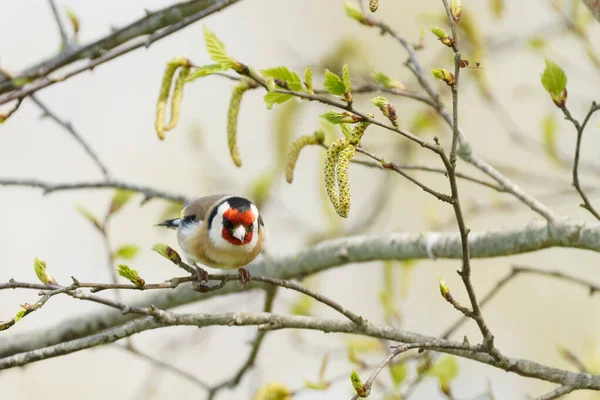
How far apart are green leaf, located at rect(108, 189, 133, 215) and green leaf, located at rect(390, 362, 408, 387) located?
1014mm

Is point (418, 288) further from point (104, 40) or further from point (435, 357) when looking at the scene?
point (104, 40)

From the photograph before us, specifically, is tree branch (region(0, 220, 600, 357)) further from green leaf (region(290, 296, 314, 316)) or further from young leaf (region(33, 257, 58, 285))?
young leaf (region(33, 257, 58, 285))

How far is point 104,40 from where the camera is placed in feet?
6.22

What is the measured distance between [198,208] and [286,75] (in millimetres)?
1148

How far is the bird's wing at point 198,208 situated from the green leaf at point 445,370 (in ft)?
3.02

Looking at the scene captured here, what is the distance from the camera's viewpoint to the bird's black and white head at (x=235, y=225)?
2.28 metres

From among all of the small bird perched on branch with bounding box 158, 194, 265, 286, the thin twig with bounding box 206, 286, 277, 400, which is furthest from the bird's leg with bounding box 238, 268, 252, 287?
the thin twig with bounding box 206, 286, 277, 400

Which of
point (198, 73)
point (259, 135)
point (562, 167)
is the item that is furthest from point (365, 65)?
point (259, 135)

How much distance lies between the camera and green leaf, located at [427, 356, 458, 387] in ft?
6.61

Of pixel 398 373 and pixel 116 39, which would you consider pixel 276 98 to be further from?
pixel 398 373

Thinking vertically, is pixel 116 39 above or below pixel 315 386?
above

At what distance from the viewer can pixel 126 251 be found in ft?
7.56

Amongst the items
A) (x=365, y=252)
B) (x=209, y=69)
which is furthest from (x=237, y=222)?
(x=209, y=69)

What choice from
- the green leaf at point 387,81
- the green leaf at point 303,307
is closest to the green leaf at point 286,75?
the green leaf at point 387,81
